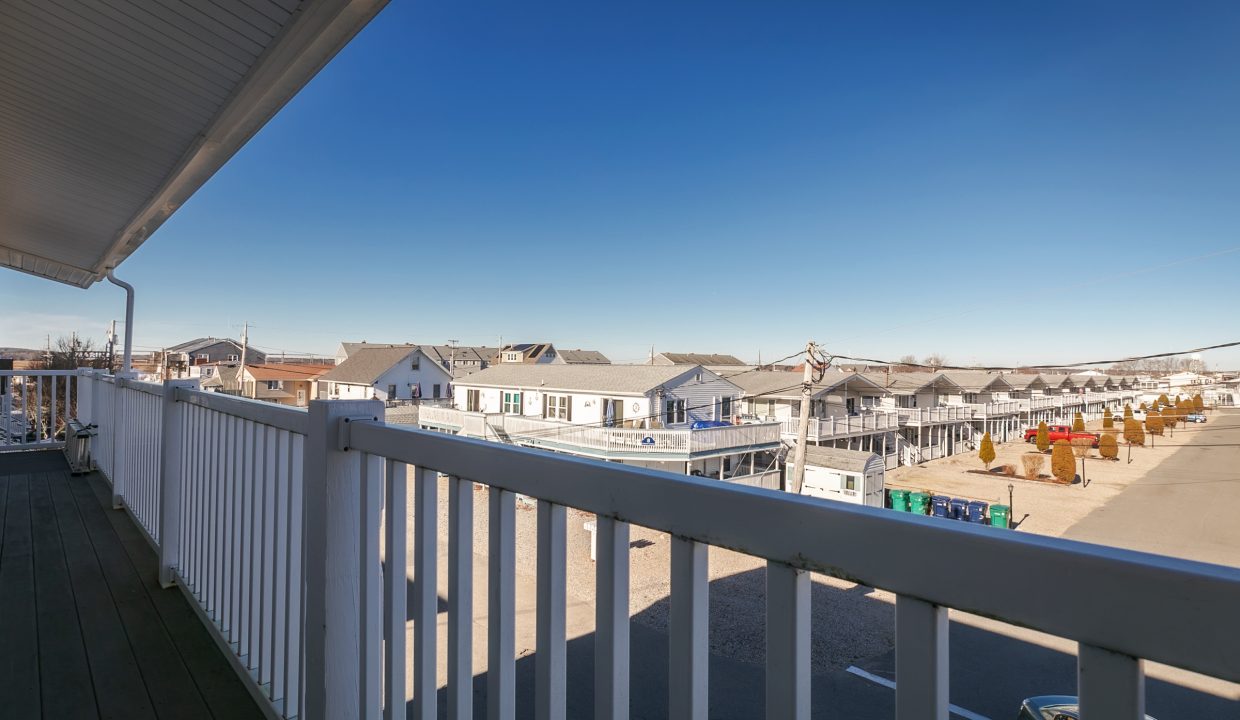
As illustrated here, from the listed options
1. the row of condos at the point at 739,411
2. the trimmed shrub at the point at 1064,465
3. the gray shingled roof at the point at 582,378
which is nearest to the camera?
the trimmed shrub at the point at 1064,465

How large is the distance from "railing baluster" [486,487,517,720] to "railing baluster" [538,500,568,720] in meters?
0.08

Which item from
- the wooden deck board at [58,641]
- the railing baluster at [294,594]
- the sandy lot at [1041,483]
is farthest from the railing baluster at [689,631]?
the sandy lot at [1041,483]

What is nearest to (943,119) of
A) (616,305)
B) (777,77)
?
(777,77)

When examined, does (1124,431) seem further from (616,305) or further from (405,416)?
(616,305)

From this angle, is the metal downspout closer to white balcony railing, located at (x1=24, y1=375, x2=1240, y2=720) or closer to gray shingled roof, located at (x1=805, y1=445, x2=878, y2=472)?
white balcony railing, located at (x1=24, y1=375, x2=1240, y2=720)

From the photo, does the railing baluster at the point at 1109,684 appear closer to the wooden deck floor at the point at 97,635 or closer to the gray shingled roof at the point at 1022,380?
the wooden deck floor at the point at 97,635

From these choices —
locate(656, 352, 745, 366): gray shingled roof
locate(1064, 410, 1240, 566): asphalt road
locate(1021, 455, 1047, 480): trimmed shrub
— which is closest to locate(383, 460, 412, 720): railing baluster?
locate(1064, 410, 1240, 566): asphalt road

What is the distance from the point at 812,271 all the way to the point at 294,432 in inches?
1278

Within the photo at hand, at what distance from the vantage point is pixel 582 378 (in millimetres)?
15969

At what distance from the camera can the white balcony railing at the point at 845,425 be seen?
54.6 ft

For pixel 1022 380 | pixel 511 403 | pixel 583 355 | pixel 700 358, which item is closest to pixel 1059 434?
pixel 1022 380

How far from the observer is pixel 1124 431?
53.7ft

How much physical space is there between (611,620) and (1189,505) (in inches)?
565

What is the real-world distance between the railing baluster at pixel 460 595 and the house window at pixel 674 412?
13.7 meters
